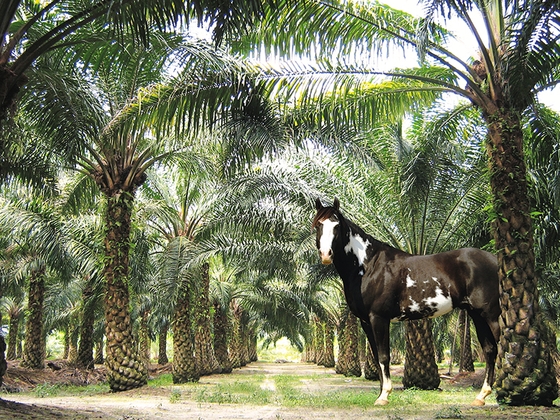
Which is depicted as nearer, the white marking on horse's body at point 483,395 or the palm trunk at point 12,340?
the white marking on horse's body at point 483,395

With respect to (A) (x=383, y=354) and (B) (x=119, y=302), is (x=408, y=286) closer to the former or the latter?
(A) (x=383, y=354)

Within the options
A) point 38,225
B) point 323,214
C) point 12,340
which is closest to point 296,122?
point 323,214

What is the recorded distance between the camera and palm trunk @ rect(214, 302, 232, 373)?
31641 millimetres

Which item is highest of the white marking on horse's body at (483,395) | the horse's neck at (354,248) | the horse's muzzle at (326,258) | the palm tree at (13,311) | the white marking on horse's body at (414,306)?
the palm tree at (13,311)

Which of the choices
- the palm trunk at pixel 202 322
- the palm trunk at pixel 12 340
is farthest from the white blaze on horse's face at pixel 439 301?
the palm trunk at pixel 12 340

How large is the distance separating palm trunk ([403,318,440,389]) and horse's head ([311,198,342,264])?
6926 mm

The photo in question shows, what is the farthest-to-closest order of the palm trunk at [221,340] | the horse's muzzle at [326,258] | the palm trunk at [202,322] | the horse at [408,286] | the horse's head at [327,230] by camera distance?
1. the palm trunk at [221,340]
2. the palm trunk at [202,322]
3. the horse at [408,286]
4. the horse's head at [327,230]
5. the horse's muzzle at [326,258]

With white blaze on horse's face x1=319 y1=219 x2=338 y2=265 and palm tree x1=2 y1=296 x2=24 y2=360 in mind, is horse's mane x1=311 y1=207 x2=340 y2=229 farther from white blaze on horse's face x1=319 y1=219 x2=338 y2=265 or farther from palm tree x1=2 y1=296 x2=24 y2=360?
palm tree x1=2 y1=296 x2=24 y2=360

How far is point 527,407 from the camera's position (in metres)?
7.96

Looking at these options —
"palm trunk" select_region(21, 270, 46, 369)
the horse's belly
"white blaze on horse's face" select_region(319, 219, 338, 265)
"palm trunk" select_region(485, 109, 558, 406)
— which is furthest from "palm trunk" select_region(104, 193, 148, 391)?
"palm trunk" select_region(21, 270, 46, 369)

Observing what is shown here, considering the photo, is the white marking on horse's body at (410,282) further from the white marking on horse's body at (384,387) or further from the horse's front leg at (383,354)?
the white marking on horse's body at (384,387)

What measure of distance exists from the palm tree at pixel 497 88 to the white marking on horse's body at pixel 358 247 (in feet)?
6.68

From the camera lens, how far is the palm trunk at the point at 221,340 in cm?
3164

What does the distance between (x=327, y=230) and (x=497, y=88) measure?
345 centimetres
